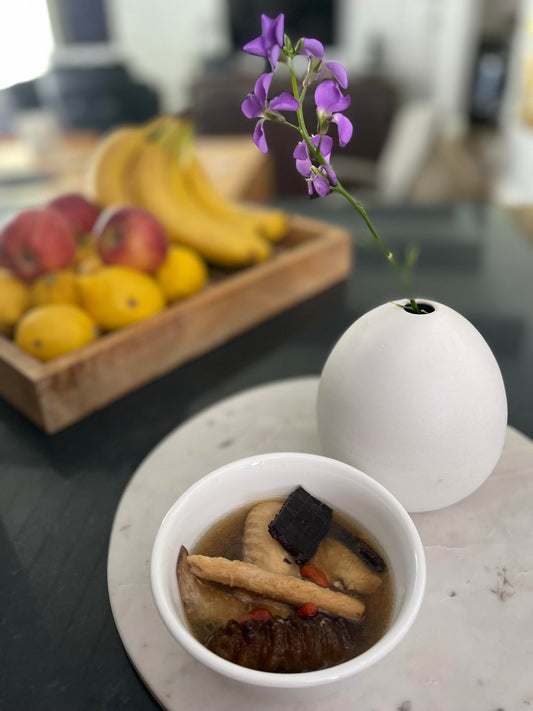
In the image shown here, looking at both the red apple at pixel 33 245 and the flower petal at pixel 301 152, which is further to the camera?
the red apple at pixel 33 245

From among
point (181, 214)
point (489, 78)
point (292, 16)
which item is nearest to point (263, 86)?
point (181, 214)

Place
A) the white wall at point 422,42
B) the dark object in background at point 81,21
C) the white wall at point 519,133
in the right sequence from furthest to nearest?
the dark object in background at point 81,21 < the white wall at point 422,42 < the white wall at point 519,133

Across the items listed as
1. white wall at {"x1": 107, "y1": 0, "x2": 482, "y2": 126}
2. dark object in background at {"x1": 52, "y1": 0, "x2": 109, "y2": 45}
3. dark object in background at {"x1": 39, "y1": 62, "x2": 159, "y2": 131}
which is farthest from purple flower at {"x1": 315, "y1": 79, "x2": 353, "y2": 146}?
dark object in background at {"x1": 52, "y1": 0, "x2": 109, "y2": 45}

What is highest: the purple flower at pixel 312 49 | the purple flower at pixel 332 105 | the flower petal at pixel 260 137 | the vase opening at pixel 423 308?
the purple flower at pixel 312 49

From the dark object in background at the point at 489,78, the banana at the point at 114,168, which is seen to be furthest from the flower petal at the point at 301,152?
the dark object in background at the point at 489,78

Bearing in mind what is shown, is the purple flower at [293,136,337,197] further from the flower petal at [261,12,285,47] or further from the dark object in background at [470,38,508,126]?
the dark object in background at [470,38,508,126]

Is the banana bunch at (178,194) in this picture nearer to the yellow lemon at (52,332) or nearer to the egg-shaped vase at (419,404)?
the yellow lemon at (52,332)

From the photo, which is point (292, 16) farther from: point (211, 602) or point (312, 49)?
point (211, 602)
